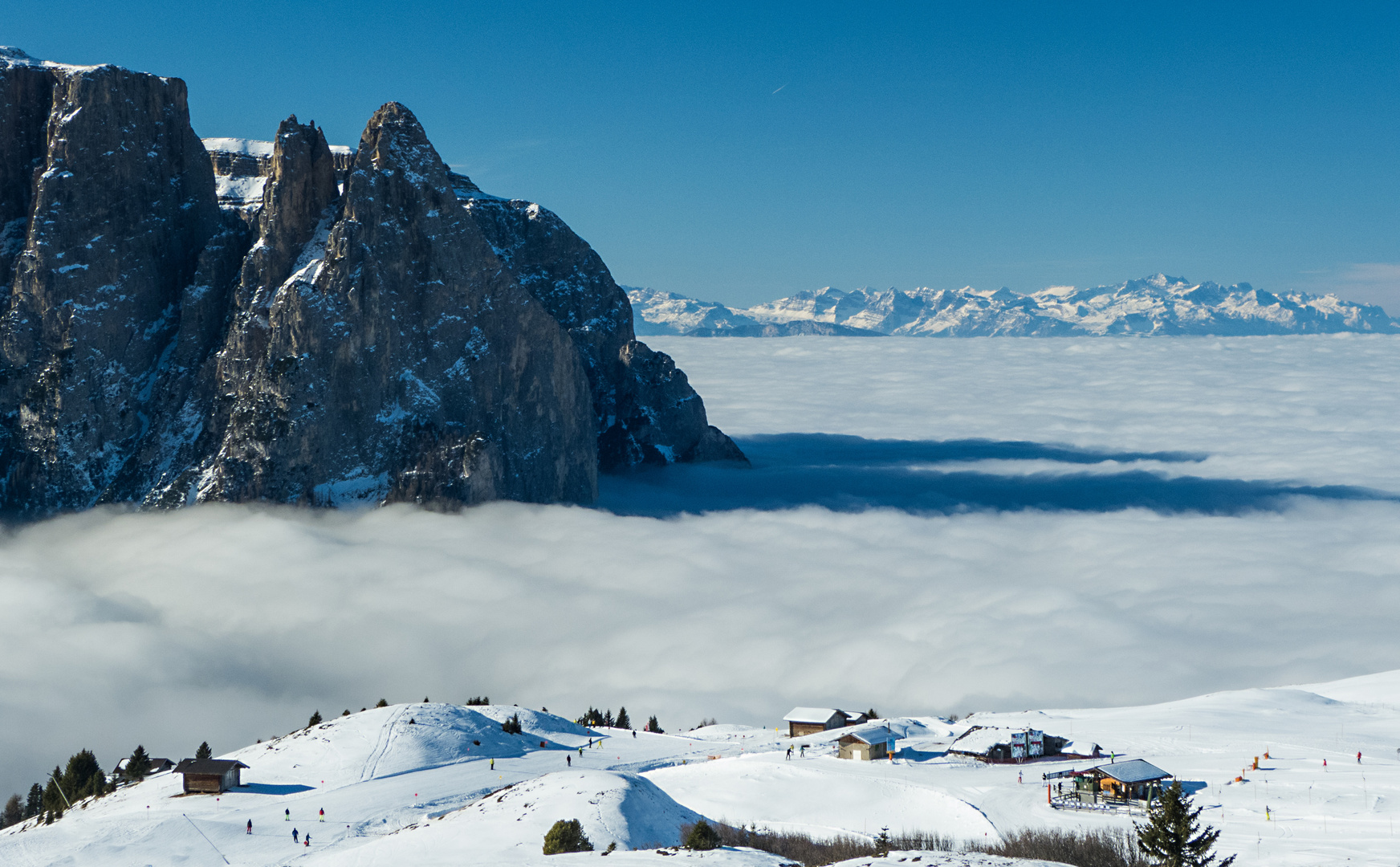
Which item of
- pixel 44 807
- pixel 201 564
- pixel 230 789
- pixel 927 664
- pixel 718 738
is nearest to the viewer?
pixel 230 789

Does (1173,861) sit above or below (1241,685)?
above

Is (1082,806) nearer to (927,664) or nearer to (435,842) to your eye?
(435,842)

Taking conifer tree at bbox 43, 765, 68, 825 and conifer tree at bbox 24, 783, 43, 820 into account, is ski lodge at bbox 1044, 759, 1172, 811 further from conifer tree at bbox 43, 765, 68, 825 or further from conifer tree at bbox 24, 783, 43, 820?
conifer tree at bbox 24, 783, 43, 820

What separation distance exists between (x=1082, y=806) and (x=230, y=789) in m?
62.9

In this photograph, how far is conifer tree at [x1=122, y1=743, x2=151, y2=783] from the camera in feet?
351

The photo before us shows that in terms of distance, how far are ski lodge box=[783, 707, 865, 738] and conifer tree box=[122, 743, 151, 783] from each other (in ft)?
197

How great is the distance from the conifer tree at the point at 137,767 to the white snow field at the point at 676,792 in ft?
26.1

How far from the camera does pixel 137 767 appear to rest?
108m

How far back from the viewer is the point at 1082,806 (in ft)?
262

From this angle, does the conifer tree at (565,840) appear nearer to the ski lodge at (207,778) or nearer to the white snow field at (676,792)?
the white snow field at (676,792)

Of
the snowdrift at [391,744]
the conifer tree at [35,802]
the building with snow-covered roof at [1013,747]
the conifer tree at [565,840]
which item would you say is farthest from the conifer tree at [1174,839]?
the conifer tree at [35,802]

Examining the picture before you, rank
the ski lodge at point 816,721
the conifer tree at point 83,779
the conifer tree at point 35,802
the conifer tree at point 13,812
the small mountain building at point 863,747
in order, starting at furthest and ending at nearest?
the ski lodge at point 816,721
the conifer tree at point 13,812
the conifer tree at point 35,802
the conifer tree at point 83,779
the small mountain building at point 863,747

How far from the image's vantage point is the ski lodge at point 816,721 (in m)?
120

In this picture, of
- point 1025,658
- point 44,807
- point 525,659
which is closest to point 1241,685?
point 1025,658
